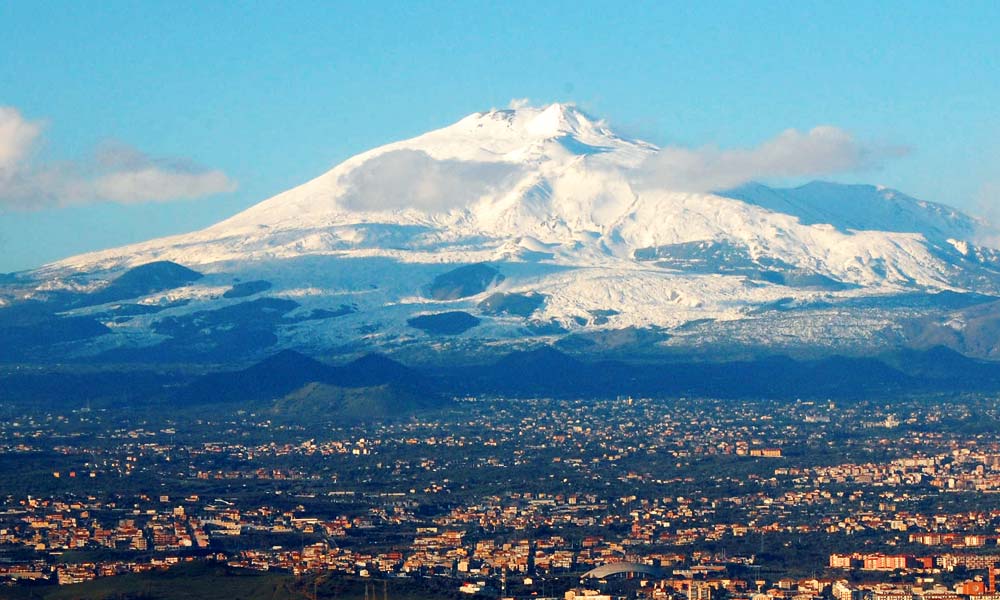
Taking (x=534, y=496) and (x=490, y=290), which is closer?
(x=534, y=496)

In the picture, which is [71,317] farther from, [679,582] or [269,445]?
[679,582]

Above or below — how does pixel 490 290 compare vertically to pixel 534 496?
above

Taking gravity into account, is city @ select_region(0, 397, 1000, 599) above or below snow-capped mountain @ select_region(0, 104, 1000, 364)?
below

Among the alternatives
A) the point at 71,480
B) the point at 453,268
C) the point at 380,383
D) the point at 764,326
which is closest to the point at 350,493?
the point at 71,480

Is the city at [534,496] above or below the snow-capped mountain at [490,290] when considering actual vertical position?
below

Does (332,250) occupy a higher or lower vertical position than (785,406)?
higher

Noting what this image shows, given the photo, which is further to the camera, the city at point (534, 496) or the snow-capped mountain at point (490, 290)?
the snow-capped mountain at point (490, 290)

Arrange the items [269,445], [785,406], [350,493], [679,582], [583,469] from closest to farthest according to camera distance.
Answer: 1. [679,582]
2. [350,493]
3. [583,469]
4. [269,445]
5. [785,406]

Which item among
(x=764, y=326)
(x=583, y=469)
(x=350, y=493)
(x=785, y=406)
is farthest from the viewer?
(x=764, y=326)

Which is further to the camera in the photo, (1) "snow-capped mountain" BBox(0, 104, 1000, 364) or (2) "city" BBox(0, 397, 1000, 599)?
(1) "snow-capped mountain" BBox(0, 104, 1000, 364)

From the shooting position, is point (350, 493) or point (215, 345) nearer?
point (350, 493)
